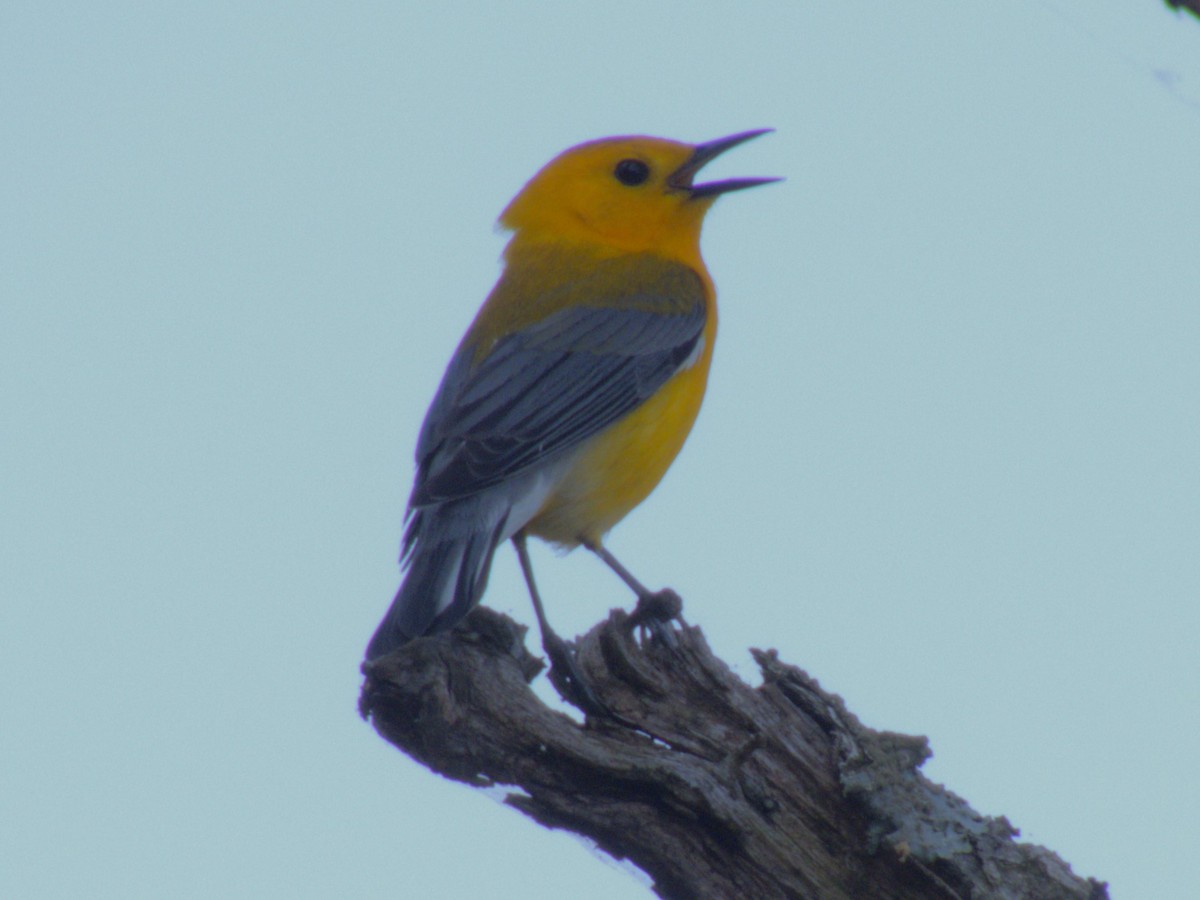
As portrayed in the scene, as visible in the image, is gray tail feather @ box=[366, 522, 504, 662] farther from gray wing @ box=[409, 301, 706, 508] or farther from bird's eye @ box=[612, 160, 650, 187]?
bird's eye @ box=[612, 160, 650, 187]

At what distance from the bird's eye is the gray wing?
0.95m

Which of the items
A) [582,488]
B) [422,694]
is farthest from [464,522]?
[422,694]

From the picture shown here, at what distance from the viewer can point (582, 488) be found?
19.7 feet

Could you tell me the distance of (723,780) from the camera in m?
4.50

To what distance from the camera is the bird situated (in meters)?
5.44

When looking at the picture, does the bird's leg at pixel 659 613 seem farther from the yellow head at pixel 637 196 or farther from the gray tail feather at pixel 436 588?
the yellow head at pixel 637 196

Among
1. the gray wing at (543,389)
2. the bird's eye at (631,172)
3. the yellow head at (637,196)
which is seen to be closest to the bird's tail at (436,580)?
the gray wing at (543,389)

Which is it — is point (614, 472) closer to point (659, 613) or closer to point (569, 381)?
point (569, 381)

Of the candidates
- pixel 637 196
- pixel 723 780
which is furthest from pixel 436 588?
pixel 637 196

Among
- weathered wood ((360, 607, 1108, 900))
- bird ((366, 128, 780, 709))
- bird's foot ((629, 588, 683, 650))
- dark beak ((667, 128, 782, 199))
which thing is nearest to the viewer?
weathered wood ((360, 607, 1108, 900))

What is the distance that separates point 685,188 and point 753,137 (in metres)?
0.48

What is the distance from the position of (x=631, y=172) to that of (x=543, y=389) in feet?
6.09

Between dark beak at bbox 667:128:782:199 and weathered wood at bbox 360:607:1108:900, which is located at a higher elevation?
dark beak at bbox 667:128:782:199

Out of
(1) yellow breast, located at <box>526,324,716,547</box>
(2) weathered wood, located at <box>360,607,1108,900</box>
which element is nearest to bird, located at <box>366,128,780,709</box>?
(1) yellow breast, located at <box>526,324,716,547</box>
